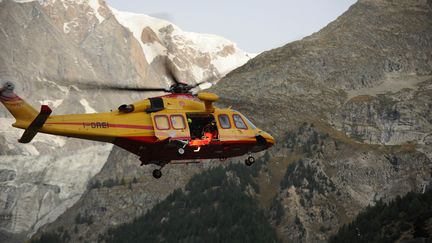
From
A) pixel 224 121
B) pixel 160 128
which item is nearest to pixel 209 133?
pixel 224 121

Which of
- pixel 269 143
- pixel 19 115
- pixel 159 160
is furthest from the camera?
pixel 269 143

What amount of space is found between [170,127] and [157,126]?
120 cm

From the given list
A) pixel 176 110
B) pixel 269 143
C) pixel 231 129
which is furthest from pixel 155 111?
pixel 269 143

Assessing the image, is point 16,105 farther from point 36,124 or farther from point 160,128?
point 160,128

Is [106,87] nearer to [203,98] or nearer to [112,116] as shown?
[112,116]

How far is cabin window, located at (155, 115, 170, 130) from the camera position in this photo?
2667 inches

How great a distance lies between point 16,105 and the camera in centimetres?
6469

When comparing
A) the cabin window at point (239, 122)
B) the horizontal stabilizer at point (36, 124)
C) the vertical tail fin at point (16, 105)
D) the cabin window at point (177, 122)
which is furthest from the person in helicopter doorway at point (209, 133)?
the vertical tail fin at point (16, 105)

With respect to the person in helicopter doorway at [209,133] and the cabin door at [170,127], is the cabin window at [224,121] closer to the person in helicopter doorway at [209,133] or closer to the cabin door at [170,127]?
the person in helicopter doorway at [209,133]

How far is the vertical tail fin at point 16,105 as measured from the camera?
64.6 meters

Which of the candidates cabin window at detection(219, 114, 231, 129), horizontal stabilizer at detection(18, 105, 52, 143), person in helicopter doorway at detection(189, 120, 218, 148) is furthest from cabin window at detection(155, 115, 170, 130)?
horizontal stabilizer at detection(18, 105, 52, 143)

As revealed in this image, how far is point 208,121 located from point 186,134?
12.3ft

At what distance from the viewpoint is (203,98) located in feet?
225

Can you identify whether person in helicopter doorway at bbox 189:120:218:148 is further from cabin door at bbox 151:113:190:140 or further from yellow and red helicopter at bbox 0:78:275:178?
cabin door at bbox 151:113:190:140
